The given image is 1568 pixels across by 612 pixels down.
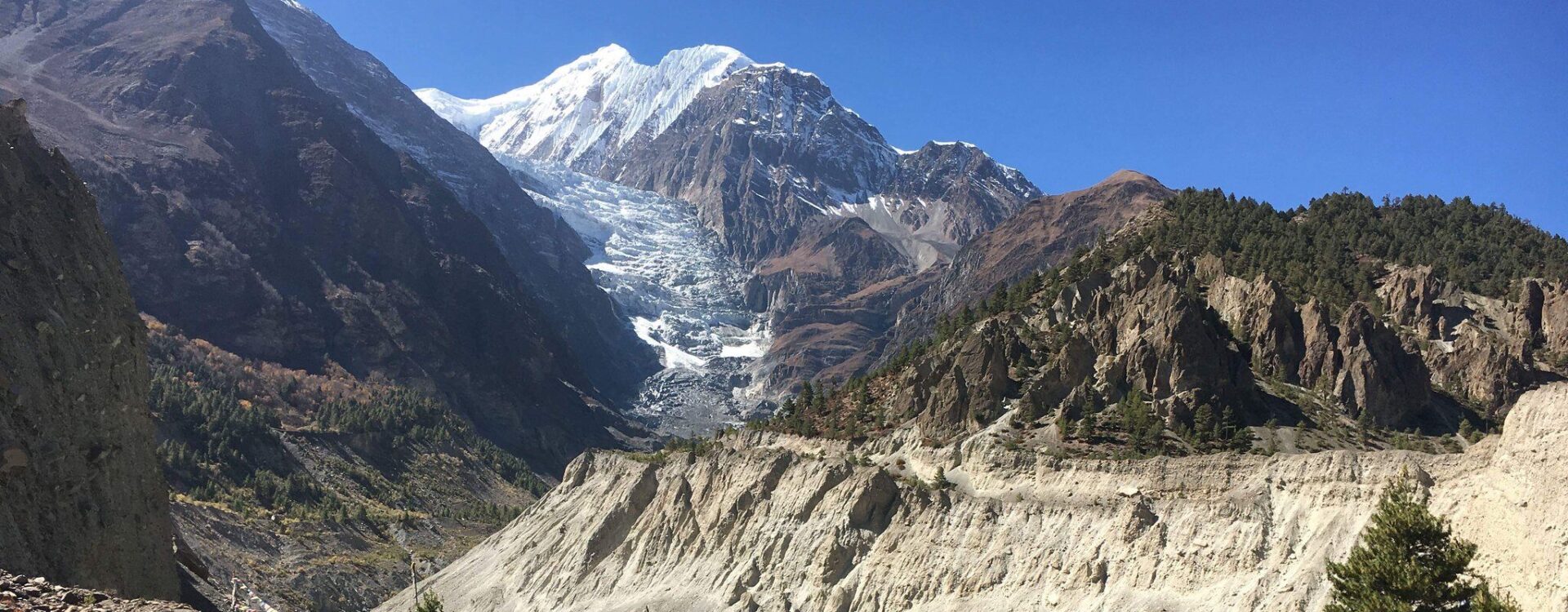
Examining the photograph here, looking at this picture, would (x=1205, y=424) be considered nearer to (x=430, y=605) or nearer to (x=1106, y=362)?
(x=1106, y=362)

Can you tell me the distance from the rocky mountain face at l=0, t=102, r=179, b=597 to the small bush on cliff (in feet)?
140

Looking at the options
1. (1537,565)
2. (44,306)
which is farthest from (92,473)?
(1537,565)

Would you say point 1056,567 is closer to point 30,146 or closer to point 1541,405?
point 1541,405

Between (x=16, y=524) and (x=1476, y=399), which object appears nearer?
(x=16, y=524)

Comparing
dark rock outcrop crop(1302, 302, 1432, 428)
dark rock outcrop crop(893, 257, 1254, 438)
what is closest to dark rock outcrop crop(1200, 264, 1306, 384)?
dark rock outcrop crop(1302, 302, 1432, 428)

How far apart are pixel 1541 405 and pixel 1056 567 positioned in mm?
24503

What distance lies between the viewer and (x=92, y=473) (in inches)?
1794

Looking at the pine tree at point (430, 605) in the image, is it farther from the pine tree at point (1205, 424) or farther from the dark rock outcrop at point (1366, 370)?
the dark rock outcrop at point (1366, 370)

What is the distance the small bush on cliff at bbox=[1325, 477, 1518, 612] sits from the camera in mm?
40094

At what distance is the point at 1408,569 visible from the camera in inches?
1590

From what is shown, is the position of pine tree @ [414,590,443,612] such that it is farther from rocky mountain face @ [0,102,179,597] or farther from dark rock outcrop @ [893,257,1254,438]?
dark rock outcrop @ [893,257,1254,438]

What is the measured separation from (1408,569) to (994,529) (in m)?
28.6

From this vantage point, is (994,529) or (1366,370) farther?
(1366,370)

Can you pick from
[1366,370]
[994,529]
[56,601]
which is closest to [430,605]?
[56,601]
